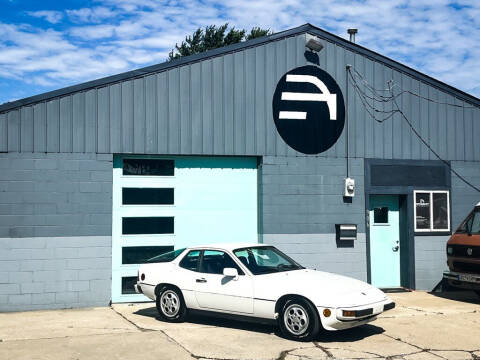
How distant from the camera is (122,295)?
39.7 feet

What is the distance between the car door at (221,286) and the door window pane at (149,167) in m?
3.15

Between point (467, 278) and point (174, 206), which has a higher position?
point (174, 206)

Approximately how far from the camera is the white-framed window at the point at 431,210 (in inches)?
555

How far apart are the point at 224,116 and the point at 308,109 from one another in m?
1.95

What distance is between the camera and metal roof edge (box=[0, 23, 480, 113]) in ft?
37.9

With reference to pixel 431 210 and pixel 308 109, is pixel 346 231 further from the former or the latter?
pixel 308 109

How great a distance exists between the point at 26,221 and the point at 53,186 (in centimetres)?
82

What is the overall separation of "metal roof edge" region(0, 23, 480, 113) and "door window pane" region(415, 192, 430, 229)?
8.64 ft

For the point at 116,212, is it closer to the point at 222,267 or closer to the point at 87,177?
the point at 87,177

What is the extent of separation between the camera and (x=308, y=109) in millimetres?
13344

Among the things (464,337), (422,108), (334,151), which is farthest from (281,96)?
(464,337)

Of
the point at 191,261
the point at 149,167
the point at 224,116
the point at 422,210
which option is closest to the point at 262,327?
the point at 191,261

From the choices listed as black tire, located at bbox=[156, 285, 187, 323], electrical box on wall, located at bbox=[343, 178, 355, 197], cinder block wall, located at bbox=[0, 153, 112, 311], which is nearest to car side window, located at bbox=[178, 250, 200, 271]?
black tire, located at bbox=[156, 285, 187, 323]

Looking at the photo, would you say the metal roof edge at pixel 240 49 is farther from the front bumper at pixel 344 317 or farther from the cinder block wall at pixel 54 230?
the front bumper at pixel 344 317
